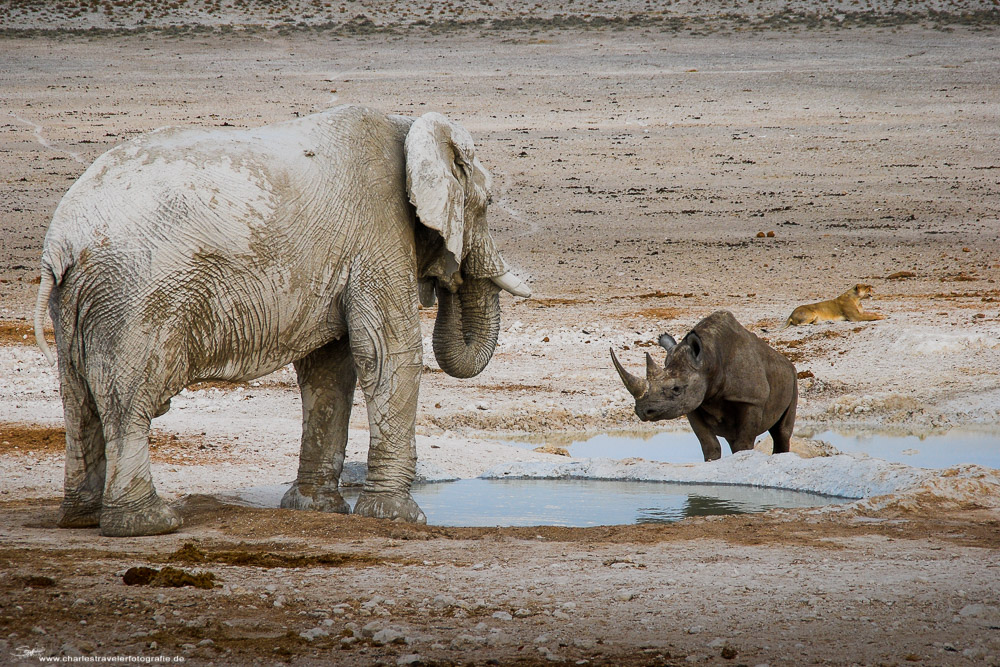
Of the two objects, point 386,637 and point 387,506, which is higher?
point 386,637

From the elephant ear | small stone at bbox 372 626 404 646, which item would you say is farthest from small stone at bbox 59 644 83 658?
the elephant ear

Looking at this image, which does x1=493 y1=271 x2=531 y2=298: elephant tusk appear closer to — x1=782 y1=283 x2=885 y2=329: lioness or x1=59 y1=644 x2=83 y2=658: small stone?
x1=59 y1=644 x2=83 y2=658: small stone

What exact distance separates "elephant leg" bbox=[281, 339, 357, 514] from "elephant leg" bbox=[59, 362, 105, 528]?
1246mm

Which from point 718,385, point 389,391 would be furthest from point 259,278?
point 718,385

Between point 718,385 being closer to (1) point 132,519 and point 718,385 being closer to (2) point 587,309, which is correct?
(1) point 132,519

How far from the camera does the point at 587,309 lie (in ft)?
55.1

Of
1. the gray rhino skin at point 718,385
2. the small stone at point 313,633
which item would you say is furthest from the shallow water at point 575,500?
the small stone at point 313,633

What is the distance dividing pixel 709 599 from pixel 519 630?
2.81 feet

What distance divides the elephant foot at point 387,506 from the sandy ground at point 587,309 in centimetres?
46

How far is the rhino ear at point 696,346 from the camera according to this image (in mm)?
9141

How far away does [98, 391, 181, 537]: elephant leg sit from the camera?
20.0 ft

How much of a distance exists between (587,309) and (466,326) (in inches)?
357

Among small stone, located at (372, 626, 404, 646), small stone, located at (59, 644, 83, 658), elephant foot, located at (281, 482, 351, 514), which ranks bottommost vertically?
elephant foot, located at (281, 482, 351, 514)

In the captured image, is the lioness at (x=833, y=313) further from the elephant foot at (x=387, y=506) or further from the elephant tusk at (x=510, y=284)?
the elephant foot at (x=387, y=506)
